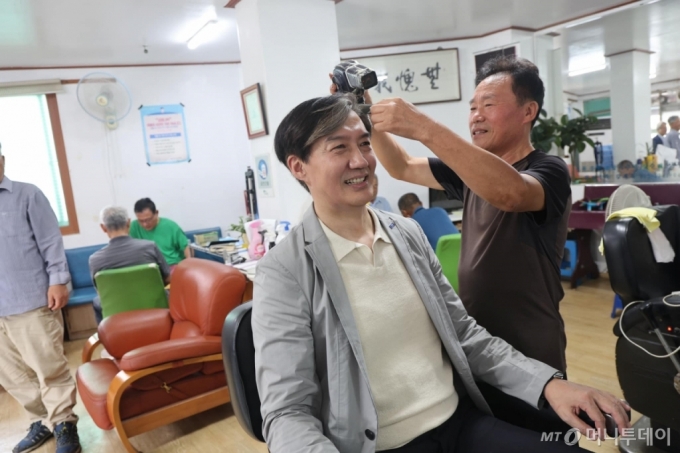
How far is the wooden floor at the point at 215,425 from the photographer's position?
2.46 m

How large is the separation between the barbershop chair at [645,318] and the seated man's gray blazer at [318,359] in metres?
0.87

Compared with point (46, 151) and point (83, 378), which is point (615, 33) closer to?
point (83, 378)

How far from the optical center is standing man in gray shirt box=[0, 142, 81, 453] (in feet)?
7.89

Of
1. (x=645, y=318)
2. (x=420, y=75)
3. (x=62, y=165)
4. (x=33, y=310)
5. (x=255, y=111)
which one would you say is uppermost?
(x=420, y=75)

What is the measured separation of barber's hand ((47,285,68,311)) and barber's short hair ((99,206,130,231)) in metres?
0.87

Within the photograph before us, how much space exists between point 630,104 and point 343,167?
4.87 metres

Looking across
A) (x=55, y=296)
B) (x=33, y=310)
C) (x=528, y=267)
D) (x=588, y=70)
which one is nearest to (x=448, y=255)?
(x=528, y=267)

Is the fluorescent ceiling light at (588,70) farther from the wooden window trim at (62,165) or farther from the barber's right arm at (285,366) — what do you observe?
the wooden window trim at (62,165)

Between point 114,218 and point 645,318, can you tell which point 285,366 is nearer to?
point 645,318

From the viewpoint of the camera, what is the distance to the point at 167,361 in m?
2.27

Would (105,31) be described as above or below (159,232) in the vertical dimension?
above

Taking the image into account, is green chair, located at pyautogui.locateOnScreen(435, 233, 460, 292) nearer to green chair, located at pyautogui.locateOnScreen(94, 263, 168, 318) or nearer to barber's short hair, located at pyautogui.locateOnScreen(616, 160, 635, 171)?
green chair, located at pyautogui.locateOnScreen(94, 263, 168, 318)

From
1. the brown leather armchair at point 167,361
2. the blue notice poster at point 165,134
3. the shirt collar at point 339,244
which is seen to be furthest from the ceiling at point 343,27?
the shirt collar at point 339,244

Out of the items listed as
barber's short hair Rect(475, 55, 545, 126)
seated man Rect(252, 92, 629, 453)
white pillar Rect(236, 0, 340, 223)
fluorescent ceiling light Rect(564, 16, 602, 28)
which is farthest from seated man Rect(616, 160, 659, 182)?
seated man Rect(252, 92, 629, 453)
